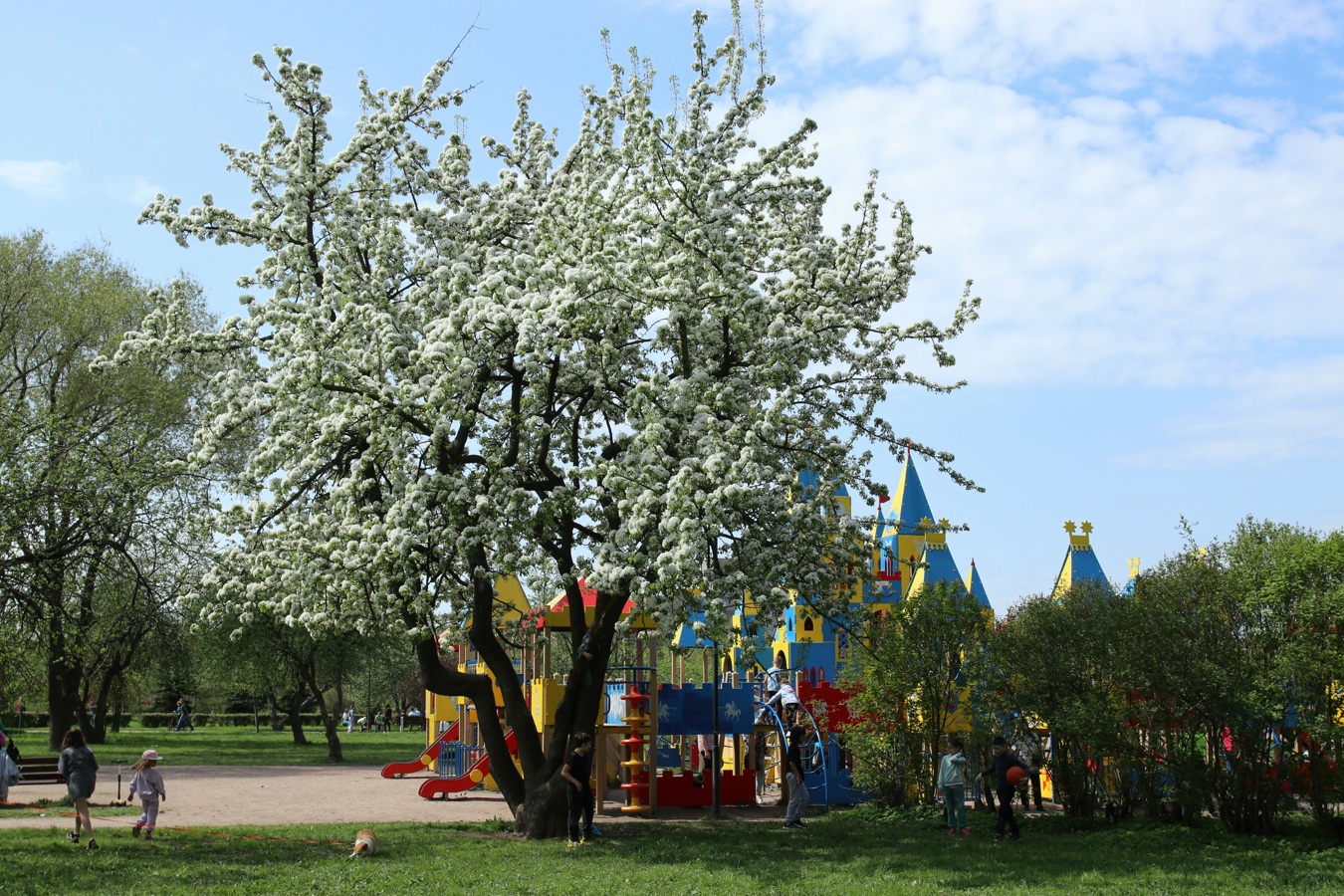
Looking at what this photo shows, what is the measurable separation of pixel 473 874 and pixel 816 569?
627 centimetres

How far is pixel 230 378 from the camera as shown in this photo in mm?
16125

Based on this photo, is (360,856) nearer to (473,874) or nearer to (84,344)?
(473,874)

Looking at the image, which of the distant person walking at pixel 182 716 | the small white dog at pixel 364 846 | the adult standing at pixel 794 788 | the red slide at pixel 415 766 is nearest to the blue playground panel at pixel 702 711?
the adult standing at pixel 794 788

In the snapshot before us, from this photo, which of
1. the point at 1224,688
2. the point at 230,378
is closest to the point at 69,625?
the point at 230,378

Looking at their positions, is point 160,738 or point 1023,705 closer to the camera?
point 1023,705

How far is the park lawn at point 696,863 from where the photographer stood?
11.6 metres

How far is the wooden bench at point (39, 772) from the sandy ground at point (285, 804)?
0.25m

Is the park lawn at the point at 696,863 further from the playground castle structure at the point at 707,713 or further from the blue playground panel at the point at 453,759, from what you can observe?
the blue playground panel at the point at 453,759

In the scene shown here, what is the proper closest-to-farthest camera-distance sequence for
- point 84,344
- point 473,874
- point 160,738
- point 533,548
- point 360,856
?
point 473,874, point 360,856, point 533,548, point 84,344, point 160,738

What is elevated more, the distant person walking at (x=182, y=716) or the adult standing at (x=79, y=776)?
the adult standing at (x=79, y=776)

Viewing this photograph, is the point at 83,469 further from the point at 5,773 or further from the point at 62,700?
the point at 62,700

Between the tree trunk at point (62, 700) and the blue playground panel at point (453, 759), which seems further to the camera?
the tree trunk at point (62, 700)

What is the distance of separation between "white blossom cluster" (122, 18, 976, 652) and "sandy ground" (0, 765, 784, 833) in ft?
13.2

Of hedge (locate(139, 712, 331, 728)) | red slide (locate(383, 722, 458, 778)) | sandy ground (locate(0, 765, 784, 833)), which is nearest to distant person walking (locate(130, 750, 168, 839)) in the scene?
sandy ground (locate(0, 765, 784, 833))
